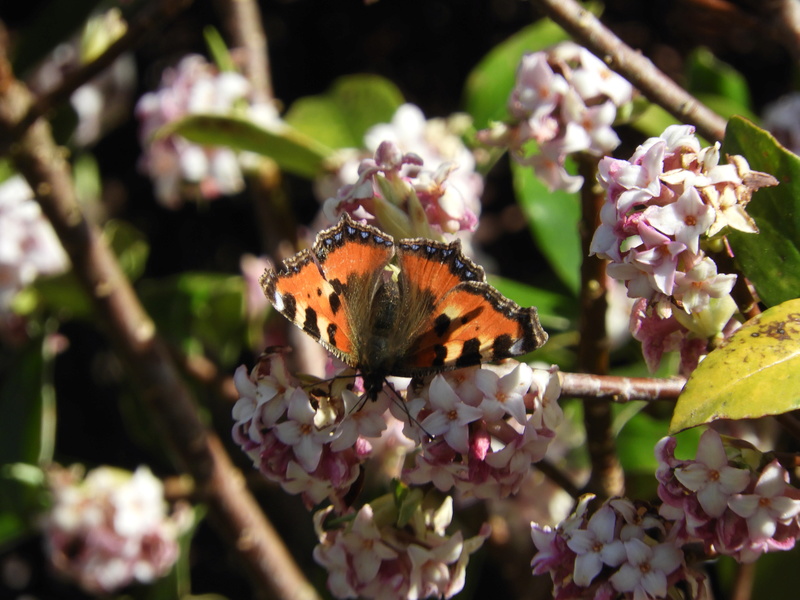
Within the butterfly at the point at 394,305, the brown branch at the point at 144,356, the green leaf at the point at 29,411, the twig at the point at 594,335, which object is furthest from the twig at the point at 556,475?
the green leaf at the point at 29,411

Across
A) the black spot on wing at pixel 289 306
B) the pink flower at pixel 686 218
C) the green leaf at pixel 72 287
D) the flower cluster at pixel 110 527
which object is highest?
the pink flower at pixel 686 218

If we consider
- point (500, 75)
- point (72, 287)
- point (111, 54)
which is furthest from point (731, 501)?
point (72, 287)

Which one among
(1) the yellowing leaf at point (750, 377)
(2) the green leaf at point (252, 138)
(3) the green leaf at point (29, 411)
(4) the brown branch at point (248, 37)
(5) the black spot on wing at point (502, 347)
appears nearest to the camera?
(1) the yellowing leaf at point (750, 377)

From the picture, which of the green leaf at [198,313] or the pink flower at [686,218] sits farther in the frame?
the green leaf at [198,313]

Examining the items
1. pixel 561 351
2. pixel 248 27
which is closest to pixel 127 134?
pixel 248 27

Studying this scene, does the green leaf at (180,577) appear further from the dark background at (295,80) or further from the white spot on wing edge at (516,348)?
the white spot on wing edge at (516,348)

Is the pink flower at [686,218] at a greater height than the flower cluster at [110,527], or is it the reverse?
the pink flower at [686,218]

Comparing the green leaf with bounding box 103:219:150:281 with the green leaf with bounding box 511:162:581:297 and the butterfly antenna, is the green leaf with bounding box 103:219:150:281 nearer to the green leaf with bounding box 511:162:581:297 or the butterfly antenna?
the green leaf with bounding box 511:162:581:297
